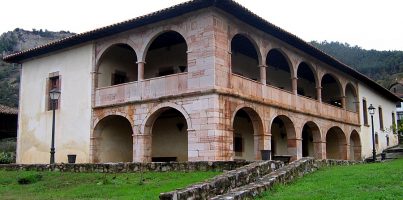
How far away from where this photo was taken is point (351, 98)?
3031 centimetres

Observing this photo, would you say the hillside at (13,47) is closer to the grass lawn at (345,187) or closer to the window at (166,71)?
the window at (166,71)

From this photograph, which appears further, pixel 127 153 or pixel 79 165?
pixel 127 153

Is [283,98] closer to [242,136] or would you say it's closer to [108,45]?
[242,136]

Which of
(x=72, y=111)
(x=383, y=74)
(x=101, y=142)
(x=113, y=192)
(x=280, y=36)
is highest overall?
(x=383, y=74)

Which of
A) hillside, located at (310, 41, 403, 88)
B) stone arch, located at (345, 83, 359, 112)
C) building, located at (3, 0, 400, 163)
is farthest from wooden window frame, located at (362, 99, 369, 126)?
hillside, located at (310, 41, 403, 88)

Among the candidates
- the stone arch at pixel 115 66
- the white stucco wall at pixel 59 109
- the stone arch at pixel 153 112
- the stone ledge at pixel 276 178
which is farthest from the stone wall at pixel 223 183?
the white stucco wall at pixel 59 109

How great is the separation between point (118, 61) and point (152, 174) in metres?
9.27

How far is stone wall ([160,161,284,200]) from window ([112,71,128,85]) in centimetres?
1030

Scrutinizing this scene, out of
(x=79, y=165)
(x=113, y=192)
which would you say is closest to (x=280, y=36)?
(x=79, y=165)

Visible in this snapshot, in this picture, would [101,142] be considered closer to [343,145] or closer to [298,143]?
[298,143]

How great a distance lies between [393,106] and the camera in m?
39.5

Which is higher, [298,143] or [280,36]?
[280,36]

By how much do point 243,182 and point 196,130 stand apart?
5.93 metres

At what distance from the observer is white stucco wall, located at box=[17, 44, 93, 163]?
20.2m
